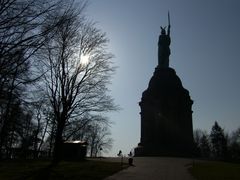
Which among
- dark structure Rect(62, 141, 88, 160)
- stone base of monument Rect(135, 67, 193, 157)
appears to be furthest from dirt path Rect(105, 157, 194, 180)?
stone base of monument Rect(135, 67, 193, 157)

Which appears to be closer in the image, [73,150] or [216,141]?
[73,150]

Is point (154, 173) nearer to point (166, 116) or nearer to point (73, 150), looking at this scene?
point (73, 150)

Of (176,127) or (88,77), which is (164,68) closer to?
(176,127)

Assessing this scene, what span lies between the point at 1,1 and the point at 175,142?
4376cm

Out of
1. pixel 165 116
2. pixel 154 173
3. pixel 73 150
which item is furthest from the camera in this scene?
pixel 165 116

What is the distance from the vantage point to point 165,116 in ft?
170

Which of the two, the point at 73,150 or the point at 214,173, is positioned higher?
the point at 73,150

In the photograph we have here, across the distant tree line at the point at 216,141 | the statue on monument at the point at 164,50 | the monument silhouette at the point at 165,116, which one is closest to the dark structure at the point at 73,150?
the monument silhouette at the point at 165,116

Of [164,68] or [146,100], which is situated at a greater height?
[164,68]

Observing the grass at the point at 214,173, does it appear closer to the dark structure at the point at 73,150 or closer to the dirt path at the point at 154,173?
the dirt path at the point at 154,173

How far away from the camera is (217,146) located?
3536 inches

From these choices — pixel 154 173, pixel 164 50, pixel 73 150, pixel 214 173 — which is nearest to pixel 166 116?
pixel 164 50

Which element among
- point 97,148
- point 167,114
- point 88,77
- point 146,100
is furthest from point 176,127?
point 97,148

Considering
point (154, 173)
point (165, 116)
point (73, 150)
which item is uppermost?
point (165, 116)
